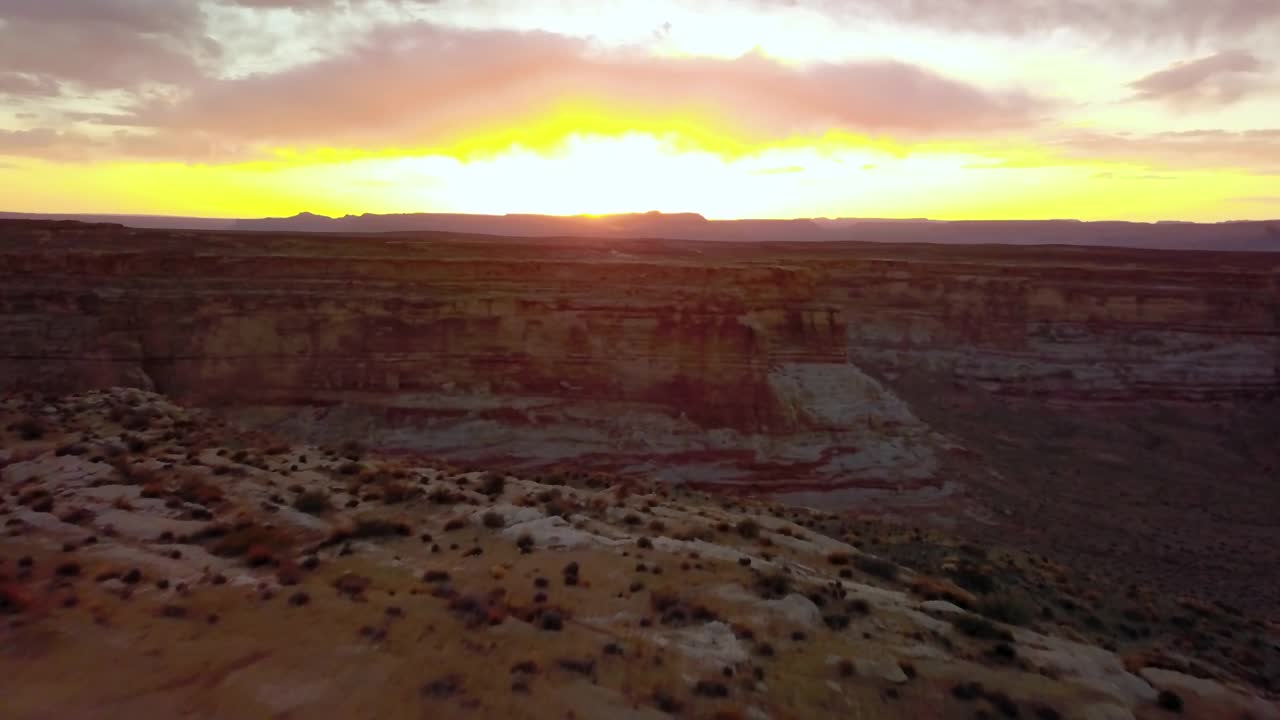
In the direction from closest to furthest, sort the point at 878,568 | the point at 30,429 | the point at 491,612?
the point at 491,612
the point at 878,568
the point at 30,429

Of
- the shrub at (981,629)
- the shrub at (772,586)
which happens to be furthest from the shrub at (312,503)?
the shrub at (981,629)

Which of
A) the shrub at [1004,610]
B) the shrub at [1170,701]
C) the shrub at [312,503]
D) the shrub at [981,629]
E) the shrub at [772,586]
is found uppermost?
the shrub at [312,503]

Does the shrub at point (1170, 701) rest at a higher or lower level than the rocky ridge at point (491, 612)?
lower

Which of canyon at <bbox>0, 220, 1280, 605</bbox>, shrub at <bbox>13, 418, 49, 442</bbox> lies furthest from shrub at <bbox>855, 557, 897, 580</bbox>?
shrub at <bbox>13, 418, 49, 442</bbox>

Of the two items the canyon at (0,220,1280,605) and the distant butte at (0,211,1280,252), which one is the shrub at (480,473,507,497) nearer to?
the canyon at (0,220,1280,605)

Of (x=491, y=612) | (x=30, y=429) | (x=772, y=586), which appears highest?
(x=30, y=429)

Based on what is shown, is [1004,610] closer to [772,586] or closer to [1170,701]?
[1170,701]

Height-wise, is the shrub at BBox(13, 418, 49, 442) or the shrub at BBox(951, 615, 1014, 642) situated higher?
the shrub at BBox(13, 418, 49, 442)

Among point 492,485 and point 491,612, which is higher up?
point 491,612

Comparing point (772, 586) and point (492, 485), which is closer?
point (772, 586)

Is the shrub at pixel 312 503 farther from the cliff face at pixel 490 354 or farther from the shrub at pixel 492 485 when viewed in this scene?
the cliff face at pixel 490 354

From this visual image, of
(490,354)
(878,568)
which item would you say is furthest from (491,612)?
(490,354)

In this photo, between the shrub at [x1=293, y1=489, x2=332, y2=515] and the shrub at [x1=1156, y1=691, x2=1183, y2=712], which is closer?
the shrub at [x1=1156, y1=691, x2=1183, y2=712]
